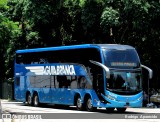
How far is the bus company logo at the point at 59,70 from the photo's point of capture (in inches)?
1130

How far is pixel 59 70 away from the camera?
98.0ft

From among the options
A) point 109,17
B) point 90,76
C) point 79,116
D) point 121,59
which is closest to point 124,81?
point 121,59

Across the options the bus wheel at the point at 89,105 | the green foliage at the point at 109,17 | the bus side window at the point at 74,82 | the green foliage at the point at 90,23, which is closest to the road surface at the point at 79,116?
the bus wheel at the point at 89,105

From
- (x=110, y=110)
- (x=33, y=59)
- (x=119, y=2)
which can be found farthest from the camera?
(x=119, y=2)

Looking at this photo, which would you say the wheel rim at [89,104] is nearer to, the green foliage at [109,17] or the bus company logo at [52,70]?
the bus company logo at [52,70]

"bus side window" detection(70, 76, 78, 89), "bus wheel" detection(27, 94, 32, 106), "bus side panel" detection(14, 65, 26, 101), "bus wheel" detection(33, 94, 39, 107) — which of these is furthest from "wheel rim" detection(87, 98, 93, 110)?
"bus side panel" detection(14, 65, 26, 101)

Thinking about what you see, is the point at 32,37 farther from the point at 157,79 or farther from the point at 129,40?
the point at 157,79

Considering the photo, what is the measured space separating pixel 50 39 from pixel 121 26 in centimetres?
705

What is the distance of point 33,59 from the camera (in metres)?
32.9

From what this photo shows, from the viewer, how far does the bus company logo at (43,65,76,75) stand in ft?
94.2

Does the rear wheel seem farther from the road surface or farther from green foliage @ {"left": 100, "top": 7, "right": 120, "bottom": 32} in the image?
green foliage @ {"left": 100, "top": 7, "right": 120, "bottom": 32}

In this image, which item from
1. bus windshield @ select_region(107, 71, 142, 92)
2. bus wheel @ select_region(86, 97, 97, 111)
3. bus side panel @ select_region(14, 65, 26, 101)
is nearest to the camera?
bus windshield @ select_region(107, 71, 142, 92)

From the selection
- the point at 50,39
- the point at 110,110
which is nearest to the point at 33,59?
the point at 110,110

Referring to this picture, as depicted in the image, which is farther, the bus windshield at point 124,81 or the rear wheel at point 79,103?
the rear wheel at point 79,103
